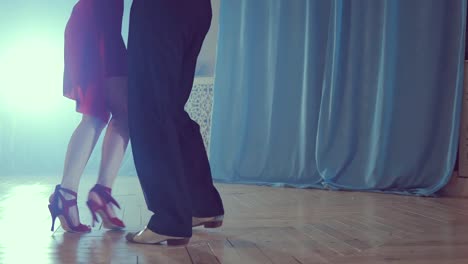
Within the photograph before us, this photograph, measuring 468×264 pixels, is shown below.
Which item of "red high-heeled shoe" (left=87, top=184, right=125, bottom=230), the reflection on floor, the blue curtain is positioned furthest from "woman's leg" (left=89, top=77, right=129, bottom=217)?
the blue curtain

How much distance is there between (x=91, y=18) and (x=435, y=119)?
6.16ft

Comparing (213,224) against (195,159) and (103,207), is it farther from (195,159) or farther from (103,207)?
(103,207)

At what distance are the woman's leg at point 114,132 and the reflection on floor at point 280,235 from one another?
172 mm

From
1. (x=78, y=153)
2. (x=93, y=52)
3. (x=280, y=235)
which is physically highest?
(x=93, y=52)

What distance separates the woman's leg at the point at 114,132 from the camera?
5.61 ft

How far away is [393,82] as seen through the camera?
118 inches

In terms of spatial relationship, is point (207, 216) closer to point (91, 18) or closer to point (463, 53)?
point (91, 18)

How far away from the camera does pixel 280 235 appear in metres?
1.62

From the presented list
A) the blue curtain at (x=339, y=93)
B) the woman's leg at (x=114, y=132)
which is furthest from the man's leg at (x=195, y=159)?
the blue curtain at (x=339, y=93)

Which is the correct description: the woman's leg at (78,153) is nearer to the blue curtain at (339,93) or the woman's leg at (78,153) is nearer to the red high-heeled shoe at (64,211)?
the red high-heeled shoe at (64,211)

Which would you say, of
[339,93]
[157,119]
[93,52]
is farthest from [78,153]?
[339,93]

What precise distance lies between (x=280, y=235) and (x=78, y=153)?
64 cm

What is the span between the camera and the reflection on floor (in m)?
1.31

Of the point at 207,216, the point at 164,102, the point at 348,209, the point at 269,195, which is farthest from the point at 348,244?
the point at 269,195
